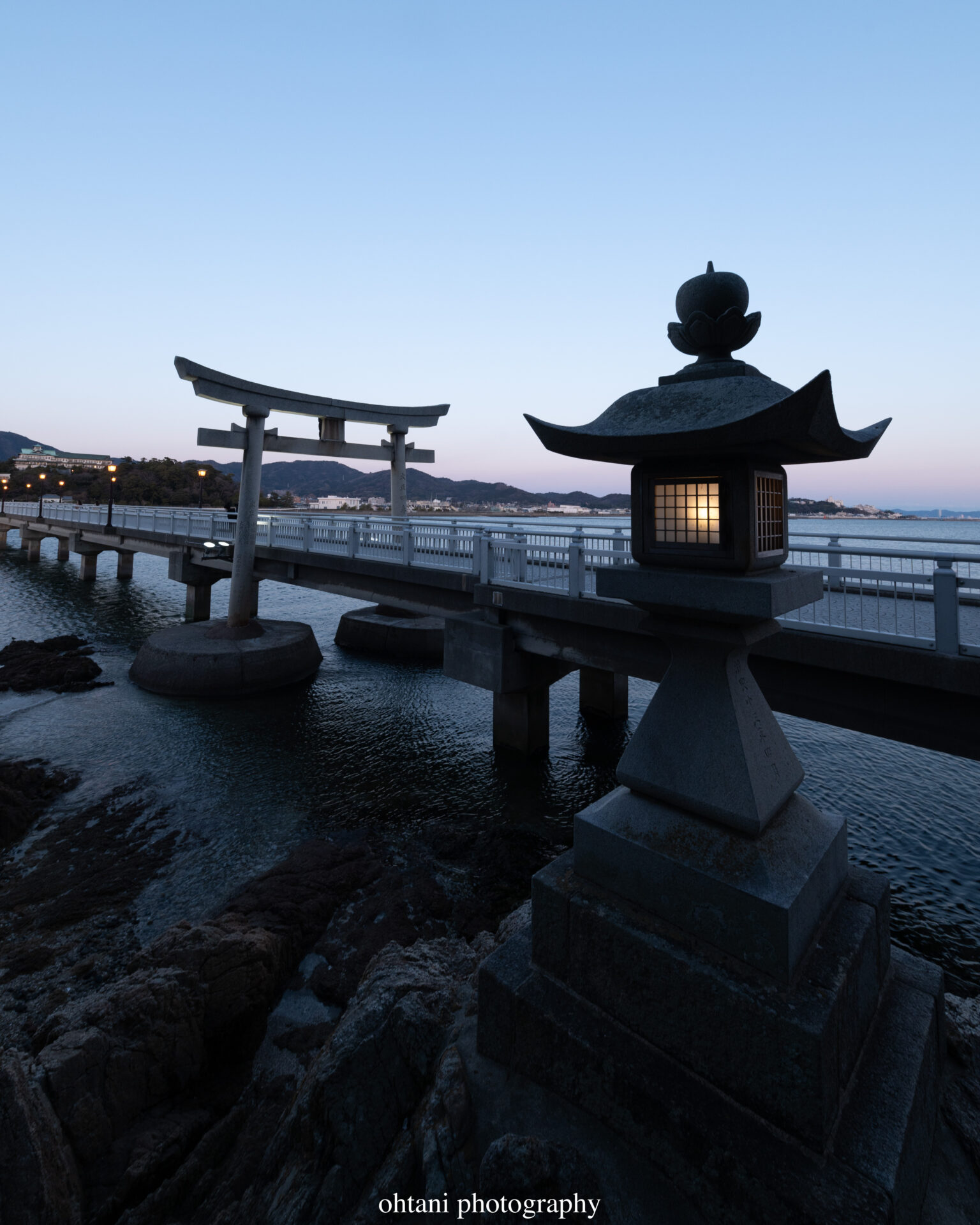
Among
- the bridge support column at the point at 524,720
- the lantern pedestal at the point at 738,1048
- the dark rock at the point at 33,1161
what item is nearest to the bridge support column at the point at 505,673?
the bridge support column at the point at 524,720

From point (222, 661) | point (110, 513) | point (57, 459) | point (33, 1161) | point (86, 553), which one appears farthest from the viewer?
point (57, 459)

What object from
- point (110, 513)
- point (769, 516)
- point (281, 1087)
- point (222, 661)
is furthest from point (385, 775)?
point (110, 513)

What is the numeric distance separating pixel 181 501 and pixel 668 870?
3284 inches

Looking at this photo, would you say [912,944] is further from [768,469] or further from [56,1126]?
[56,1126]

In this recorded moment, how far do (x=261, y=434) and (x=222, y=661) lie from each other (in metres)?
7.00

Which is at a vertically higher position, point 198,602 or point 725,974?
point 198,602

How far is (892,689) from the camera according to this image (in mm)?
6539

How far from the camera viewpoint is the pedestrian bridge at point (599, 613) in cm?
613

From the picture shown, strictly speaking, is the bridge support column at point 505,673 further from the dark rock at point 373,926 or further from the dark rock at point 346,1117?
the dark rock at point 346,1117

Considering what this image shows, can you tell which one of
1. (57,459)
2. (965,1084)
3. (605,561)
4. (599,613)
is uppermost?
(57,459)

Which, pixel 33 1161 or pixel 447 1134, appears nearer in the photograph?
pixel 447 1134

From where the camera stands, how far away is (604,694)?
48.6ft

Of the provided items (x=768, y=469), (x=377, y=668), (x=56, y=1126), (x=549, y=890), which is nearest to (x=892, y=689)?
(x=768, y=469)

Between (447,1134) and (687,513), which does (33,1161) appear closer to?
(447,1134)
